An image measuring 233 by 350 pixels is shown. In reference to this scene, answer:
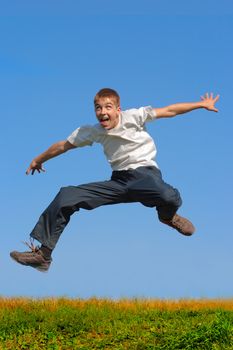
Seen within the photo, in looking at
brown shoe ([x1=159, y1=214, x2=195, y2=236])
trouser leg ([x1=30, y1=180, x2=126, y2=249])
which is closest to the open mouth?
trouser leg ([x1=30, y1=180, x2=126, y2=249])

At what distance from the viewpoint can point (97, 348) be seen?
1009cm

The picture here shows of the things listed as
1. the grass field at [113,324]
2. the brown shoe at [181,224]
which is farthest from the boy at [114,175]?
the grass field at [113,324]

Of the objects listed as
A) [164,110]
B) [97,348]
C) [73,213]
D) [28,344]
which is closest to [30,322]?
[28,344]

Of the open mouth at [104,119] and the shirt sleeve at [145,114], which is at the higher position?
the shirt sleeve at [145,114]

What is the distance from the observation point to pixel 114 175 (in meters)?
9.75

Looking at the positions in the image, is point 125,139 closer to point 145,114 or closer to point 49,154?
point 145,114

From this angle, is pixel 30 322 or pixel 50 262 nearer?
pixel 50 262

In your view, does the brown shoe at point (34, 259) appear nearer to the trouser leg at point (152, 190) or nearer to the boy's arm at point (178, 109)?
the trouser leg at point (152, 190)

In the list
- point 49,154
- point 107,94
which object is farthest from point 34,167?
point 107,94

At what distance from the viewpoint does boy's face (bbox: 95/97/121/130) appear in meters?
9.52

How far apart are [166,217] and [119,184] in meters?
1.15

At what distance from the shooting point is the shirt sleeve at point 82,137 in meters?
9.80

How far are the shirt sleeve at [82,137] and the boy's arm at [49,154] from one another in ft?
0.34

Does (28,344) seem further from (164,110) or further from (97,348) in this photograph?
(164,110)
